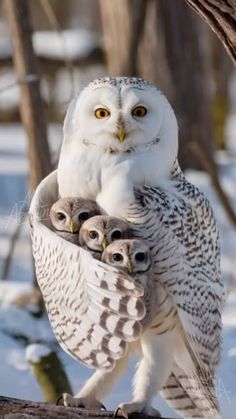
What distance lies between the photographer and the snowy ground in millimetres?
4980

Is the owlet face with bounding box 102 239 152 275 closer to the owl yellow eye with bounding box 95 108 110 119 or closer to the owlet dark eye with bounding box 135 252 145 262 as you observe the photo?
the owlet dark eye with bounding box 135 252 145 262

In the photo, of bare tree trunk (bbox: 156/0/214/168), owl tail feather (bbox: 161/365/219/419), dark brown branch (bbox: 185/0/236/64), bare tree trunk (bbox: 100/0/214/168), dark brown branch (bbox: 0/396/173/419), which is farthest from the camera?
bare tree trunk (bbox: 156/0/214/168)

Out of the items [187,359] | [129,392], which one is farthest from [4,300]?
[187,359]

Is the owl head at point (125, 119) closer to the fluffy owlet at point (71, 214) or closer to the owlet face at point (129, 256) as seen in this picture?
the fluffy owlet at point (71, 214)

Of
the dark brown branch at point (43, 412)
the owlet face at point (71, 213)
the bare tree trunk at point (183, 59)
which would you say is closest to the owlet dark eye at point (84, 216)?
the owlet face at point (71, 213)

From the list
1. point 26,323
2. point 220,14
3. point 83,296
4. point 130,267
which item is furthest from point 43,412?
point 26,323

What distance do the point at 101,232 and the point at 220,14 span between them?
72cm

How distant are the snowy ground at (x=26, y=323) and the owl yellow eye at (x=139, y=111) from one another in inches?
41.0

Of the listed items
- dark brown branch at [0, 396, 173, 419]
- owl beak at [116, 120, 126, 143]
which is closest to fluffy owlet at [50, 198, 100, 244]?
owl beak at [116, 120, 126, 143]

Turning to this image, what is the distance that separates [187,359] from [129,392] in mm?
1067

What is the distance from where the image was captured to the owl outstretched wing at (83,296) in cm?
355

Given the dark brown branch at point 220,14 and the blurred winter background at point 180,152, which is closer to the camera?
the dark brown branch at point 220,14

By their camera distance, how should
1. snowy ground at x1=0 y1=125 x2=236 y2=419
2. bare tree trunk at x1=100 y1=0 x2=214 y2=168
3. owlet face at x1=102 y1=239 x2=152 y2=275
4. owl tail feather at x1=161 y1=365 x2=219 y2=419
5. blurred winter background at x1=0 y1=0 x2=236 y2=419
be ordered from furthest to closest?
bare tree trunk at x1=100 y1=0 x2=214 y2=168
blurred winter background at x1=0 y1=0 x2=236 y2=419
snowy ground at x1=0 y1=125 x2=236 y2=419
owl tail feather at x1=161 y1=365 x2=219 y2=419
owlet face at x1=102 y1=239 x2=152 y2=275

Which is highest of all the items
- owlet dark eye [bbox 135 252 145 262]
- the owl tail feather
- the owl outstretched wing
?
owlet dark eye [bbox 135 252 145 262]
